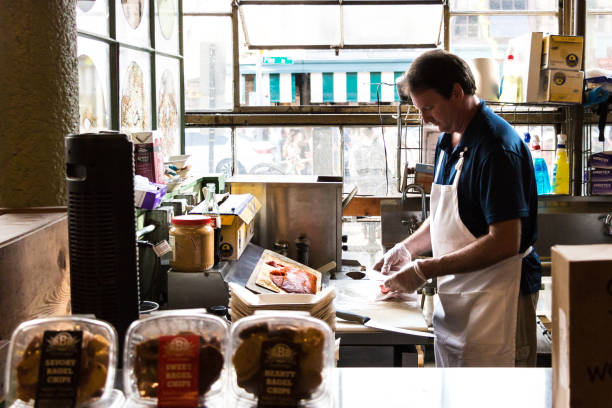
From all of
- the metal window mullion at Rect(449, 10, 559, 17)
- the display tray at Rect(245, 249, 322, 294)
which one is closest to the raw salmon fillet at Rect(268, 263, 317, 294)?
the display tray at Rect(245, 249, 322, 294)

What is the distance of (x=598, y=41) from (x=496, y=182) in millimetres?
3436

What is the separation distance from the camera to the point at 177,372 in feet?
3.53

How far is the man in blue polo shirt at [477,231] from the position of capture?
2.25 metres

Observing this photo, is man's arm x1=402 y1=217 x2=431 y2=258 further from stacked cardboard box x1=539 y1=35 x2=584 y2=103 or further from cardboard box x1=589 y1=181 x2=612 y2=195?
cardboard box x1=589 y1=181 x2=612 y2=195

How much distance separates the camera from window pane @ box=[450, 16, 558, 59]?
16.5 feet

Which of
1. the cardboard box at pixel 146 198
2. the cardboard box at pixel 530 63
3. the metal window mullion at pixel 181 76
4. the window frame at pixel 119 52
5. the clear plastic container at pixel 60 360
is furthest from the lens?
the metal window mullion at pixel 181 76

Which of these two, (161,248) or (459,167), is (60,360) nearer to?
(161,248)

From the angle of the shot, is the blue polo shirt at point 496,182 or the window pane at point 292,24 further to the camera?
the window pane at point 292,24

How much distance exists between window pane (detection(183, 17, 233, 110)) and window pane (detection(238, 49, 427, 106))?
0.53ft

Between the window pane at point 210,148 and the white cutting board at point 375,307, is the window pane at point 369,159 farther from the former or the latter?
the white cutting board at point 375,307

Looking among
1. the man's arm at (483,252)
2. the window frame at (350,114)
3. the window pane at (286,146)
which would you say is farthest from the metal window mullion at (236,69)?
the man's arm at (483,252)

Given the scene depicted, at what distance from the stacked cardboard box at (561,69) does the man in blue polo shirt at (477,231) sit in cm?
211

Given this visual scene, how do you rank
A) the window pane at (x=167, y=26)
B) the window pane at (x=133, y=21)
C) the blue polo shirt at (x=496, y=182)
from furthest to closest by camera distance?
the window pane at (x=167, y=26) → the window pane at (x=133, y=21) → the blue polo shirt at (x=496, y=182)

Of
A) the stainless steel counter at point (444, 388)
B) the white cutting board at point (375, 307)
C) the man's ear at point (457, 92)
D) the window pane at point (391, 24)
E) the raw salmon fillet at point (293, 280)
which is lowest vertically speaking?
the white cutting board at point (375, 307)
